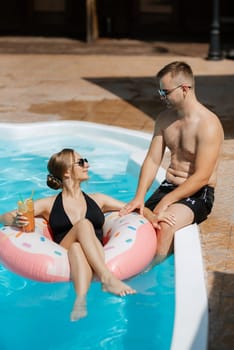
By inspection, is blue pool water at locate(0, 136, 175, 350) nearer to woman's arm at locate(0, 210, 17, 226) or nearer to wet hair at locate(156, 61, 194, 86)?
woman's arm at locate(0, 210, 17, 226)

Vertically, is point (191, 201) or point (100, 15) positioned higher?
point (191, 201)

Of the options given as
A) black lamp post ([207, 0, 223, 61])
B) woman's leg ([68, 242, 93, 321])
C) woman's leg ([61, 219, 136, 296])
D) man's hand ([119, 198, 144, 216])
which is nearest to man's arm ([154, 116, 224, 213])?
man's hand ([119, 198, 144, 216])

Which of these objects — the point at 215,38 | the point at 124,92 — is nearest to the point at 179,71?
the point at 124,92

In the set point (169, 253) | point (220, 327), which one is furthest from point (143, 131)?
point (220, 327)

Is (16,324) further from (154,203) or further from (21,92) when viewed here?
(21,92)

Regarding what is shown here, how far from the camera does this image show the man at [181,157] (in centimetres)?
499

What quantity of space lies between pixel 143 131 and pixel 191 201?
124 inches

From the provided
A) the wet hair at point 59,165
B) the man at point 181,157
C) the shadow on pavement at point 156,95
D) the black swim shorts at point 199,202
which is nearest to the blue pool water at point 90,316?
the man at point 181,157

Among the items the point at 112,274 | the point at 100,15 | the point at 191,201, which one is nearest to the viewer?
the point at 112,274

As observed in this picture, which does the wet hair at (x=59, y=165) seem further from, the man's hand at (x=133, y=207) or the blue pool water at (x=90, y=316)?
the blue pool water at (x=90, y=316)

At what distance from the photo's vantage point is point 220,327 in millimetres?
3770

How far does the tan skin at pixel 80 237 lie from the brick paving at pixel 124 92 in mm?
531

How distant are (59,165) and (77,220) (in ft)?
1.27

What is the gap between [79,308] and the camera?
4.32 metres
